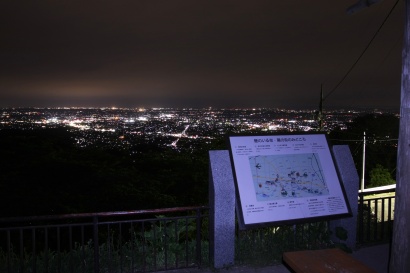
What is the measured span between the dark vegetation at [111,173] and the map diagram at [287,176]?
63.0 feet

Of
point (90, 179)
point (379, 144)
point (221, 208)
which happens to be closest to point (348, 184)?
point (221, 208)

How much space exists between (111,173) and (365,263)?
109 feet

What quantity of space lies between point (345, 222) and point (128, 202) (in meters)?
25.8

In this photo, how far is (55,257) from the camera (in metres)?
5.03

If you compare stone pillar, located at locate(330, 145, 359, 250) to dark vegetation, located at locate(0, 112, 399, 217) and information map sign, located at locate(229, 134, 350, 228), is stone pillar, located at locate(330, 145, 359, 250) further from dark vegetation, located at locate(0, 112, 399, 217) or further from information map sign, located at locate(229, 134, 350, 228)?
dark vegetation, located at locate(0, 112, 399, 217)

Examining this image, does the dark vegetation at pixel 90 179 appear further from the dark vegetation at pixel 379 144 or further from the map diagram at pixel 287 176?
the map diagram at pixel 287 176

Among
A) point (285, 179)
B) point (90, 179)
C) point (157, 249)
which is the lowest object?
point (90, 179)

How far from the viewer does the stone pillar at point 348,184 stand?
5.17 meters

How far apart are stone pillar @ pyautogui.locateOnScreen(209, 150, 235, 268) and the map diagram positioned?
362 mm

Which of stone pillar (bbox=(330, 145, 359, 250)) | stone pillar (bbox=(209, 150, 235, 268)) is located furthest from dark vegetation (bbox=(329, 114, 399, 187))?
stone pillar (bbox=(209, 150, 235, 268))

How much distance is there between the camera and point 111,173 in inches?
1410

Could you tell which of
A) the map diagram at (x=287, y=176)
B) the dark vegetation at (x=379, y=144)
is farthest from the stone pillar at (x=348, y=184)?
the dark vegetation at (x=379, y=144)

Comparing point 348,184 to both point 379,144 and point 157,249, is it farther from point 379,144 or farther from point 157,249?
point 379,144

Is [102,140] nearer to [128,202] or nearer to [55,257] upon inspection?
[128,202]
